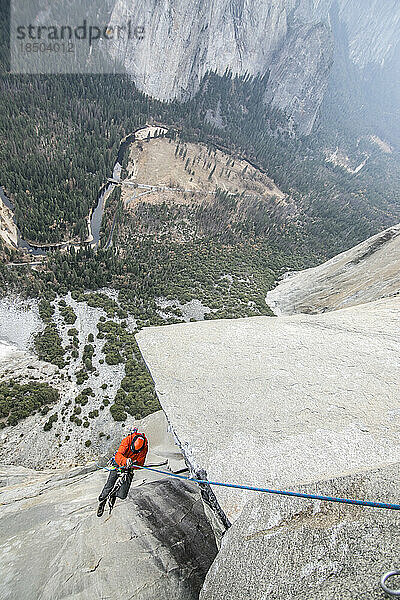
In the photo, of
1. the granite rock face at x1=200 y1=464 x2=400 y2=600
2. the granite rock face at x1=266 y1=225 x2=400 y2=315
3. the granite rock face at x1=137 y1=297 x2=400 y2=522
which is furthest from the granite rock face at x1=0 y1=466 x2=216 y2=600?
the granite rock face at x1=266 y1=225 x2=400 y2=315

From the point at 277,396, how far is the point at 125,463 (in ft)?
12.8

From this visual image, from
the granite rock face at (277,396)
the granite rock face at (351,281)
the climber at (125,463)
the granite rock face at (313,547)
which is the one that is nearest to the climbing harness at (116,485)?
the climber at (125,463)

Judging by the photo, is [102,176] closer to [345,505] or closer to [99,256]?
[99,256]

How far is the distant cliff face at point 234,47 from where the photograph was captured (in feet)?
286

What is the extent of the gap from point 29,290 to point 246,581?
32202 mm

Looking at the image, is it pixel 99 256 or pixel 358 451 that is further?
pixel 99 256

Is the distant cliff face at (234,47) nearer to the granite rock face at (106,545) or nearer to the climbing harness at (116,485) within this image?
the climbing harness at (116,485)

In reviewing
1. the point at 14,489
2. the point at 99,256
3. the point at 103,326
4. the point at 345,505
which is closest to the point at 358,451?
the point at 345,505

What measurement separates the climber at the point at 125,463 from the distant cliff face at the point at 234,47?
Result: 107850 mm

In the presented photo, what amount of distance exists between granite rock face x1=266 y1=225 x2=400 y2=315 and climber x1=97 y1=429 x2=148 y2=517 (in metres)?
17.9

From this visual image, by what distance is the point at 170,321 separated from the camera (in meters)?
30.4

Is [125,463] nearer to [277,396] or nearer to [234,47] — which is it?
[277,396]

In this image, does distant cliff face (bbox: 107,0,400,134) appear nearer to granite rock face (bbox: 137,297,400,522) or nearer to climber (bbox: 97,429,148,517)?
granite rock face (bbox: 137,297,400,522)

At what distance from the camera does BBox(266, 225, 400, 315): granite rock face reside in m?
22.4
